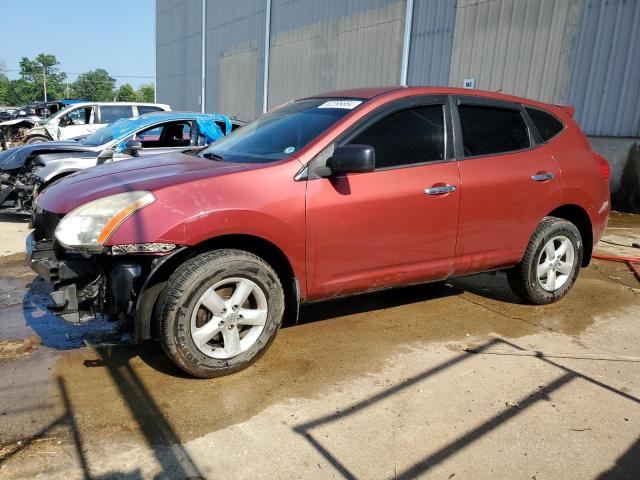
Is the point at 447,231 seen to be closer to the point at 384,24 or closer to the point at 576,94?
the point at 576,94

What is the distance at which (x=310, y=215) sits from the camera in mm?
3188

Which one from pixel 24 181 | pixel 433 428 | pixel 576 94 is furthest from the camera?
pixel 576 94

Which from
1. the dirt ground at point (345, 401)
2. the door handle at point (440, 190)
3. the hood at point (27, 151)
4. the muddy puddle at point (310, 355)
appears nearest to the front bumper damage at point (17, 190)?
the hood at point (27, 151)

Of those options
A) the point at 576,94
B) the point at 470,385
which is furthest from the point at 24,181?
the point at 576,94

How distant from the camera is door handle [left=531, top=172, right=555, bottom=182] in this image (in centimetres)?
411

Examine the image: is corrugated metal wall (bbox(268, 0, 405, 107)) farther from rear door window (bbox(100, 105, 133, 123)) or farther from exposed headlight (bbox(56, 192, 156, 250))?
exposed headlight (bbox(56, 192, 156, 250))

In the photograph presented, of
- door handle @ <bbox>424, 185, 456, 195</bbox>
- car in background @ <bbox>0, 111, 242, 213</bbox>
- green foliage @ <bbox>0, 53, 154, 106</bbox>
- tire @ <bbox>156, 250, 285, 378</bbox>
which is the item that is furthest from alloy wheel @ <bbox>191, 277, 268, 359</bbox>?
green foliage @ <bbox>0, 53, 154, 106</bbox>

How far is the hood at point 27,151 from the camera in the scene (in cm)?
714

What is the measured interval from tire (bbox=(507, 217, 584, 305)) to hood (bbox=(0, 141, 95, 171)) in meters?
5.92

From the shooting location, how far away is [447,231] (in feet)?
12.3

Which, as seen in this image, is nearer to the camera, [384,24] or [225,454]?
[225,454]

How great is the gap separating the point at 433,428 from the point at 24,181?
6680 mm

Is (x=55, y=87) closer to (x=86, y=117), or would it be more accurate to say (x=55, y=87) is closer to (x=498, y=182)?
(x=86, y=117)

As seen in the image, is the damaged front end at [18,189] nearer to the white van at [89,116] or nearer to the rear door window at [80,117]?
the white van at [89,116]
